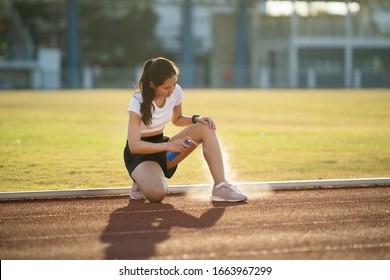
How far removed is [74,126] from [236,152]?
6.74 metres

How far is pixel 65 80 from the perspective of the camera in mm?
58781

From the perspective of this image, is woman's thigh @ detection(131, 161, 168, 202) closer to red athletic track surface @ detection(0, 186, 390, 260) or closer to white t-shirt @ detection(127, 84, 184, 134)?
red athletic track surface @ detection(0, 186, 390, 260)

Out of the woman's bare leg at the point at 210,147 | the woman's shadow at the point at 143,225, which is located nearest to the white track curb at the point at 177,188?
the woman's shadow at the point at 143,225

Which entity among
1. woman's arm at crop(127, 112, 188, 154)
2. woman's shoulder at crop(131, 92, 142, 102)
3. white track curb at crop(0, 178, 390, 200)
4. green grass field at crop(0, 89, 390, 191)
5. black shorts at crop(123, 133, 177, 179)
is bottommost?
green grass field at crop(0, 89, 390, 191)

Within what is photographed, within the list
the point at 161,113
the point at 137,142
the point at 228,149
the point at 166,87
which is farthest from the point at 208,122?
the point at 228,149

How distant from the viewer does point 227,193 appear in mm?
7812

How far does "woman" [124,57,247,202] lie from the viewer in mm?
7539

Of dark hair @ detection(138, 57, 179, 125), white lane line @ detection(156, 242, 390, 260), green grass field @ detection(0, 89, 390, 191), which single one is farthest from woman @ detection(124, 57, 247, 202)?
white lane line @ detection(156, 242, 390, 260)

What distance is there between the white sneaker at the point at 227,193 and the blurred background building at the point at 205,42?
49.6 metres

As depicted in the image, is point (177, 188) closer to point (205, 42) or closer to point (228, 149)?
point (228, 149)

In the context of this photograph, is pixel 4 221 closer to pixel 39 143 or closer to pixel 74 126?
pixel 39 143

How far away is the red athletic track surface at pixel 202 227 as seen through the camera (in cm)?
569

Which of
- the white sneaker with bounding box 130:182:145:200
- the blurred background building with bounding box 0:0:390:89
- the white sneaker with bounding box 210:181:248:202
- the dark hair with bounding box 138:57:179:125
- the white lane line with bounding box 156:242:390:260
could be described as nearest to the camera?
the white lane line with bounding box 156:242:390:260

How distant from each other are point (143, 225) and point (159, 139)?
1.50m
